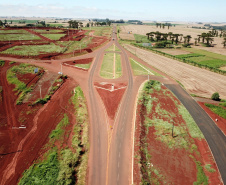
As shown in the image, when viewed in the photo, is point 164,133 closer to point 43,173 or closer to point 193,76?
point 43,173

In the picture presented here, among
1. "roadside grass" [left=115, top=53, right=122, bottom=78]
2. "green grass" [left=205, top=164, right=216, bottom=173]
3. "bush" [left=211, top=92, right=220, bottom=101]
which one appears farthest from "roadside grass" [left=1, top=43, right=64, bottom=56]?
"green grass" [left=205, top=164, right=216, bottom=173]

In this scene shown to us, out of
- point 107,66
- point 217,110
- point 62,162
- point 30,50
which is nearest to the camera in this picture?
point 62,162

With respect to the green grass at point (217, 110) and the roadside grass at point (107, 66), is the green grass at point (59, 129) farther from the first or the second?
the green grass at point (217, 110)

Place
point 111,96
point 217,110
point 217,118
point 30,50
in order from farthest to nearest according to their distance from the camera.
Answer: point 30,50, point 111,96, point 217,110, point 217,118

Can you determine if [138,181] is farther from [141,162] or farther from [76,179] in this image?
[76,179]

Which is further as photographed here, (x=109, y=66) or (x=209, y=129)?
(x=109, y=66)

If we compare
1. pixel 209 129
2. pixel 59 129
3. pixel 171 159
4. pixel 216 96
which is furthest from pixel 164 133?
pixel 216 96
